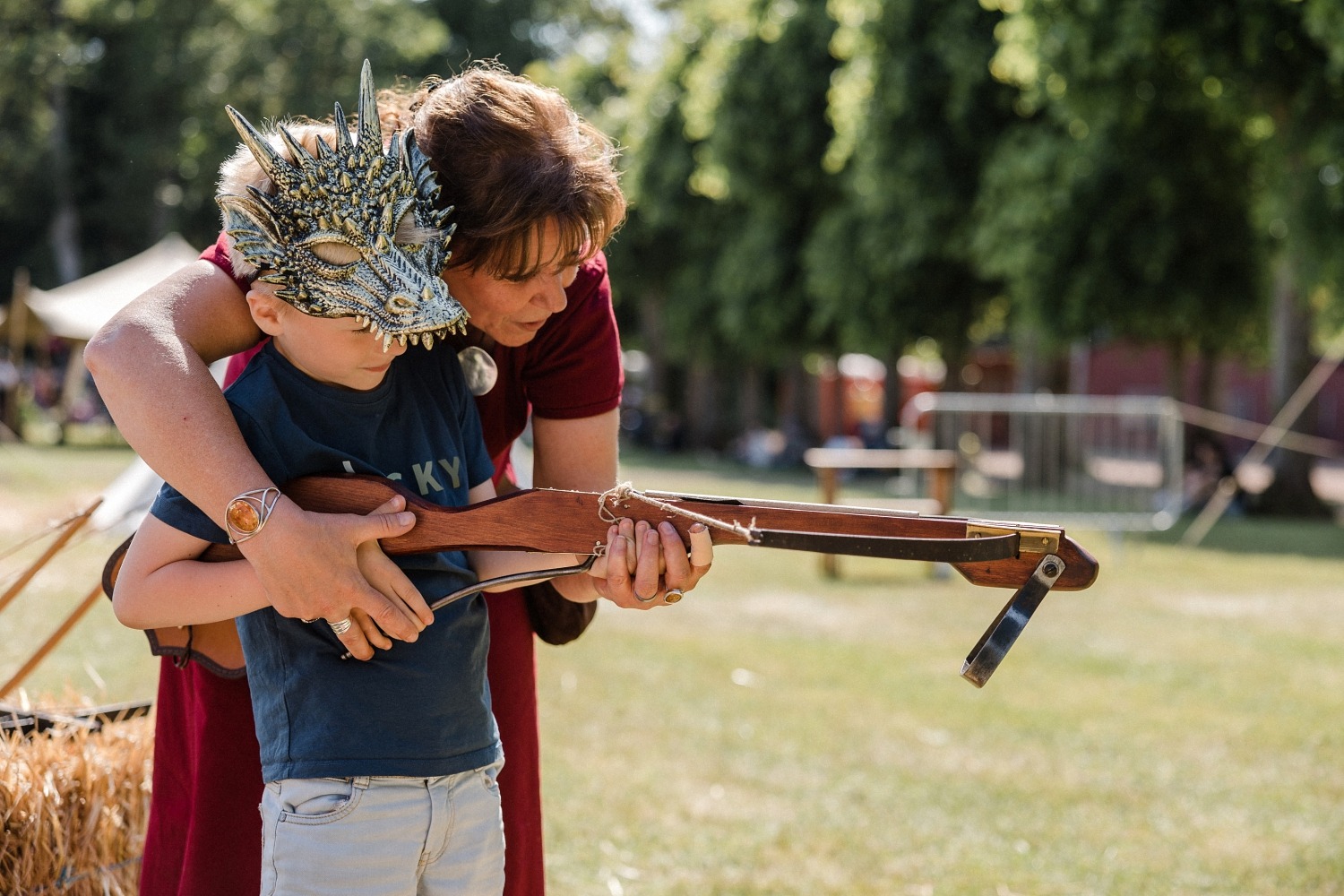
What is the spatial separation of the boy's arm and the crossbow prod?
0.04 m

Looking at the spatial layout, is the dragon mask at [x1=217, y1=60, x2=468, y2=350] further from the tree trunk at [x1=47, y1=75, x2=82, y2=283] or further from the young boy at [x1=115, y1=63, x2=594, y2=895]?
the tree trunk at [x1=47, y1=75, x2=82, y2=283]

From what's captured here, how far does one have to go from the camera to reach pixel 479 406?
2502 millimetres

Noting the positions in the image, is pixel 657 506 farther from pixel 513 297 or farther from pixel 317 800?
pixel 317 800

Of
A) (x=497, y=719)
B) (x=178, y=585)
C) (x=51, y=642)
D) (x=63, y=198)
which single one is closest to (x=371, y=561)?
(x=178, y=585)

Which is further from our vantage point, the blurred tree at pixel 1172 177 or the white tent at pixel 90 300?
the white tent at pixel 90 300

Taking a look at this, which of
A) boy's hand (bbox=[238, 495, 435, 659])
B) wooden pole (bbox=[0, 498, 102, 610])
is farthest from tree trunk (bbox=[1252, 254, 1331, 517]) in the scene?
boy's hand (bbox=[238, 495, 435, 659])


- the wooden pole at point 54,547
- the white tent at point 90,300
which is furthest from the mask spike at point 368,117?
the white tent at point 90,300

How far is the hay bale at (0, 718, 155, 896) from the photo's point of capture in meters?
2.72

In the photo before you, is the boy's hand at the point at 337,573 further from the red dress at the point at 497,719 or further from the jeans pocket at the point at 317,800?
the red dress at the point at 497,719

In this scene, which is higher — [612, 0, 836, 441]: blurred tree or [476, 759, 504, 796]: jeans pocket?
[612, 0, 836, 441]: blurred tree

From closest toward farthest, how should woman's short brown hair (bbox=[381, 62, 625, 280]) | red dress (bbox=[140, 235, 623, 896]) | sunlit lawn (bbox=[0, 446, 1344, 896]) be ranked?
woman's short brown hair (bbox=[381, 62, 625, 280]) → red dress (bbox=[140, 235, 623, 896]) → sunlit lawn (bbox=[0, 446, 1344, 896])

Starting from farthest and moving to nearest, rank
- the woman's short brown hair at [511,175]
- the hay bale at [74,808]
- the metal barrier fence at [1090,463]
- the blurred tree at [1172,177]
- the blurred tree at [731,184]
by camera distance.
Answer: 1. the blurred tree at [731,184]
2. the blurred tree at [1172,177]
3. the metal barrier fence at [1090,463]
4. the hay bale at [74,808]
5. the woman's short brown hair at [511,175]

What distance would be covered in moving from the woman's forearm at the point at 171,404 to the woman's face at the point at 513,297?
45cm

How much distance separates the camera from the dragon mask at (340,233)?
6.06ft
